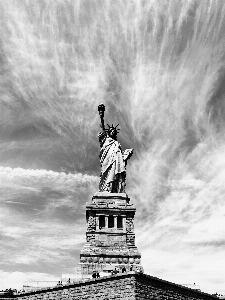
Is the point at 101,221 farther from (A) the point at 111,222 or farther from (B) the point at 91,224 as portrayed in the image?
(B) the point at 91,224

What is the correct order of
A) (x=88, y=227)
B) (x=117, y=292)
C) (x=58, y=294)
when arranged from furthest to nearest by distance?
Answer: (x=88, y=227) → (x=58, y=294) → (x=117, y=292)

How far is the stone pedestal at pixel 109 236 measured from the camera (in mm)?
36188

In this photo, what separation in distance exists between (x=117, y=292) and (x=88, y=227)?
14.3 metres

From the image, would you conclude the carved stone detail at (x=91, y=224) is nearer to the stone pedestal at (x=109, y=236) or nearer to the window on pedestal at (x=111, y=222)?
the stone pedestal at (x=109, y=236)

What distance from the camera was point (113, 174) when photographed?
4556 cm

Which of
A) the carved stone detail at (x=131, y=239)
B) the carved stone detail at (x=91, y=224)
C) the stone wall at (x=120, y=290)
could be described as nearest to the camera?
the stone wall at (x=120, y=290)

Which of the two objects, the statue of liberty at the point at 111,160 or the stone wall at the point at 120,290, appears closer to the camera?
the stone wall at the point at 120,290

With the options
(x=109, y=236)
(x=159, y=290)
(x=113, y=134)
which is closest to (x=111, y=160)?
(x=113, y=134)

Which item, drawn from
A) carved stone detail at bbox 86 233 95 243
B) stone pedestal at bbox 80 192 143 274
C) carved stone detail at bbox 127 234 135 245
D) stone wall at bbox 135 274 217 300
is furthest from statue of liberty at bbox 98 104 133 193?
stone wall at bbox 135 274 217 300

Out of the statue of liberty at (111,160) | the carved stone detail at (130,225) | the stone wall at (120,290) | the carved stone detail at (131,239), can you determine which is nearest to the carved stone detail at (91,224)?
the carved stone detail at (130,225)

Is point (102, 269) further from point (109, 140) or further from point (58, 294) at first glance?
point (109, 140)

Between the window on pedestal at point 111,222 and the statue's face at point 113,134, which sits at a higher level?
the statue's face at point 113,134

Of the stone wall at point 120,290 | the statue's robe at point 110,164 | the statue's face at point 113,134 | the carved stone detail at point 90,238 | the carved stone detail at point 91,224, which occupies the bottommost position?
the stone wall at point 120,290

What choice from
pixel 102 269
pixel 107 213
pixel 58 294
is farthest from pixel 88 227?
pixel 58 294
